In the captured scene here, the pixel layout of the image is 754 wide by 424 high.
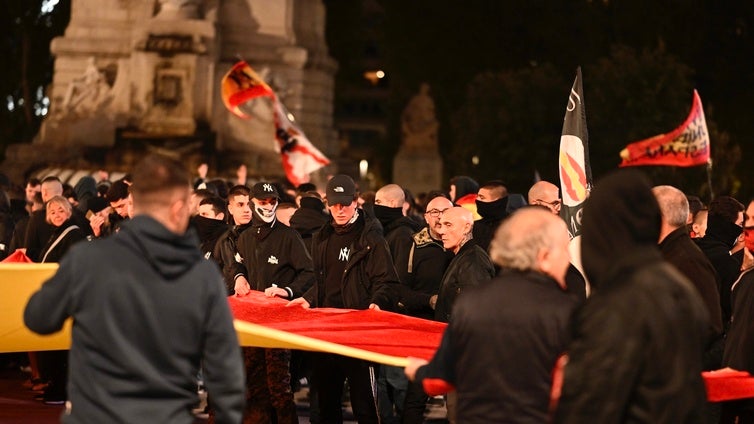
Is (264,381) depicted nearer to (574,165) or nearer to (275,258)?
(275,258)

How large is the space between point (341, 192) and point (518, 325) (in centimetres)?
598

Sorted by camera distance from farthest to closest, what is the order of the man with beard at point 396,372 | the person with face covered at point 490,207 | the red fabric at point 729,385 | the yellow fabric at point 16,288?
the person with face covered at point 490,207 < the man with beard at point 396,372 < the yellow fabric at point 16,288 < the red fabric at point 729,385

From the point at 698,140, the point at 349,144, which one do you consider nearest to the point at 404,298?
the point at 698,140

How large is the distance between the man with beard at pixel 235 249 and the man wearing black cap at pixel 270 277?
8 cm

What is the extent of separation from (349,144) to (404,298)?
11531cm

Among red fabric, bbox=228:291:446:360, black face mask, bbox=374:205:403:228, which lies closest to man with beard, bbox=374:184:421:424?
black face mask, bbox=374:205:403:228

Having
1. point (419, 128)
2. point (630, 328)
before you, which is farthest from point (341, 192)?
point (419, 128)

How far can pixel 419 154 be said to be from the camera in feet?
183

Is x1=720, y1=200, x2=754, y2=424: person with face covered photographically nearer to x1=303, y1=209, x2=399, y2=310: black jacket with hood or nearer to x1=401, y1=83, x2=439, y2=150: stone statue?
x1=303, y1=209, x2=399, y2=310: black jacket with hood

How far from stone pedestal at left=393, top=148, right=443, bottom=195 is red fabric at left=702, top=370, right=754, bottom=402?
145 ft

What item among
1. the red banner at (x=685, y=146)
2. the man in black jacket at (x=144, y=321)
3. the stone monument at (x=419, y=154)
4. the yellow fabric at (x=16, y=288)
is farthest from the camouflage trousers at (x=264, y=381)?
the stone monument at (x=419, y=154)

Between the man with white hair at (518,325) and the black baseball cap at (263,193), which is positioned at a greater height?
the black baseball cap at (263,193)

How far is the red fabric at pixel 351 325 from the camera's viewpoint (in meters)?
10.2

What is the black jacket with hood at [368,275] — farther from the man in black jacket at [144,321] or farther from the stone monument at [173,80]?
the stone monument at [173,80]
